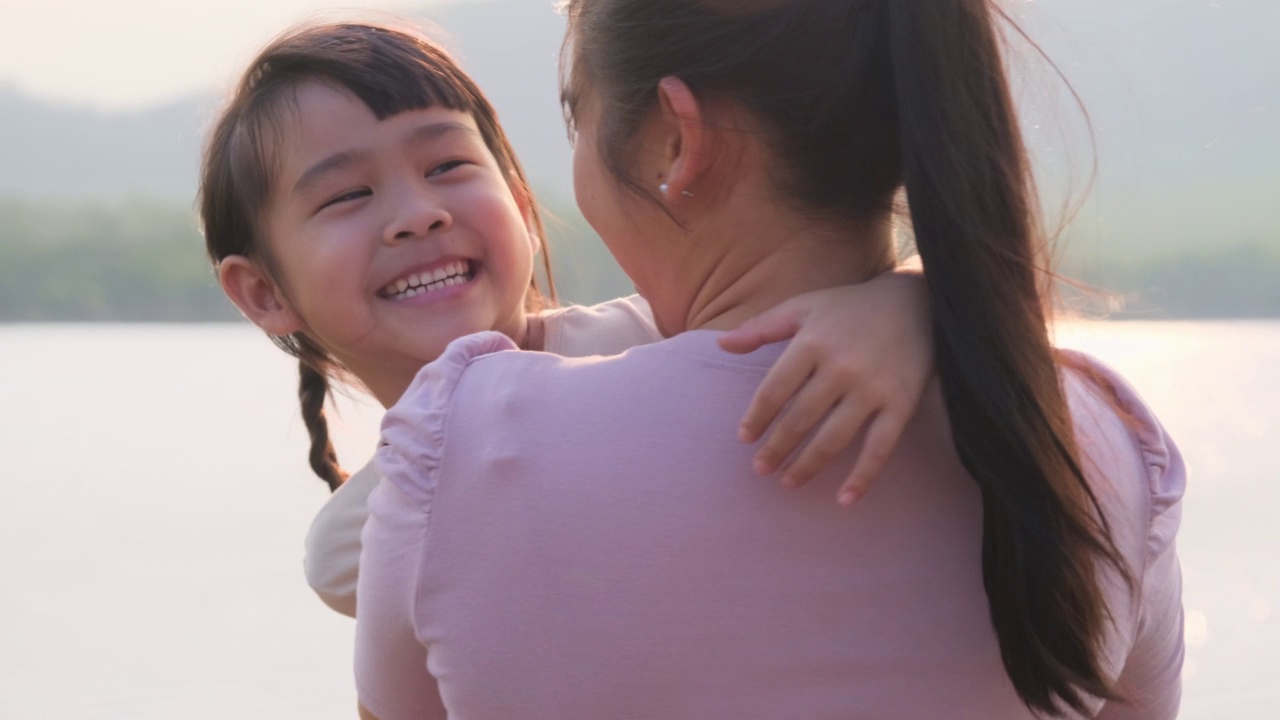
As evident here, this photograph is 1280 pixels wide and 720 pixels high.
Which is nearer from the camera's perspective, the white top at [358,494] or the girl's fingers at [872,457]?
the girl's fingers at [872,457]

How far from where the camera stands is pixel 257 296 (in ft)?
5.07

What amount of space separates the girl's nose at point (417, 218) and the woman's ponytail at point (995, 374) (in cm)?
71

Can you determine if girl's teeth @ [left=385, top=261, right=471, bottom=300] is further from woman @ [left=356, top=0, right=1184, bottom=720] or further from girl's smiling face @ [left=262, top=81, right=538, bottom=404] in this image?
woman @ [left=356, top=0, right=1184, bottom=720]

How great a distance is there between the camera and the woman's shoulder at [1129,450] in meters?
0.82

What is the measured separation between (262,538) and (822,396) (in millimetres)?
1855

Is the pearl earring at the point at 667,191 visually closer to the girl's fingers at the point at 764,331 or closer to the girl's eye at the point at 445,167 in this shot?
the girl's fingers at the point at 764,331

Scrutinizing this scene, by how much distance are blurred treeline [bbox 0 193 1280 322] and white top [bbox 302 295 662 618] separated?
184cm

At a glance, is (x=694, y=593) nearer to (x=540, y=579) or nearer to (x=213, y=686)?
(x=540, y=579)

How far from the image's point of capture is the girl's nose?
1.38 metres

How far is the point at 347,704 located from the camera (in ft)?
6.16

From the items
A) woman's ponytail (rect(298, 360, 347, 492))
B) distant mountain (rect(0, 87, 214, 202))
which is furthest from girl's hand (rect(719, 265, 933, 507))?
distant mountain (rect(0, 87, 214, 202))

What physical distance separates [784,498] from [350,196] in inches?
32.8

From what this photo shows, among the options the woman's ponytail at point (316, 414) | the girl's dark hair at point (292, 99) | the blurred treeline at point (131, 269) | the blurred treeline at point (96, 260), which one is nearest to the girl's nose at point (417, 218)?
the girl's dark hair at point (292, 99)

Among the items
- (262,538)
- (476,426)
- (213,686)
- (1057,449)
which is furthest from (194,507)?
(1057,449)
